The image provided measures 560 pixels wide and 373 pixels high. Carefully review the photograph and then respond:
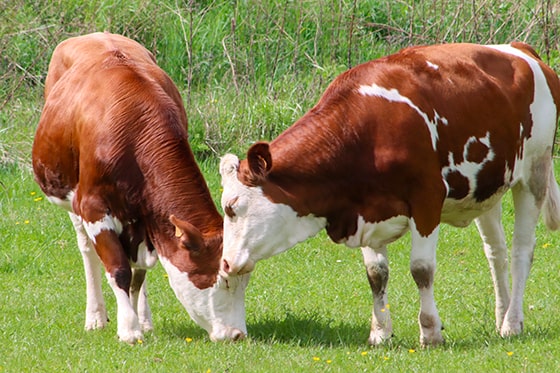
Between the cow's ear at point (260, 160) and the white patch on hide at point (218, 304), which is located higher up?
the cow's ear at point (260, 160)

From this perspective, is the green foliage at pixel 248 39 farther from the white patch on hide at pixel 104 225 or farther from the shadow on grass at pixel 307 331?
the white patch on hide at pixel 104 225

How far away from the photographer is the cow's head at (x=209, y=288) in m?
7.32

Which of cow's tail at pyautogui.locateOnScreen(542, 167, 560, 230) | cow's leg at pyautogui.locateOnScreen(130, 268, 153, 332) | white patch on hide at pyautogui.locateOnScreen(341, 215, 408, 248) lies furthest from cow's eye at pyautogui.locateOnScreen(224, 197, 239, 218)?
cow's tail at pyautogui.locateOnScreen(542, 167, 560, 230)

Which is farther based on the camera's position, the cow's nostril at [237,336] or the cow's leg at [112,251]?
the cow's leg at [112,251]

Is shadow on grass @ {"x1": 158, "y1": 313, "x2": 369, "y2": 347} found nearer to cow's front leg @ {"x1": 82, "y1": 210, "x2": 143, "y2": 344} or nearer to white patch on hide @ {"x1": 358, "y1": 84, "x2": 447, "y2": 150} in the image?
cow's front leg @ {"x1": 82, "y1": 210, "x2": 143, "y2": 344}

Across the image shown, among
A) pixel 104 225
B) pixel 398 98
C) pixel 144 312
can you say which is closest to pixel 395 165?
pixel 398 98

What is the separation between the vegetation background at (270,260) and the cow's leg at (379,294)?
134mm

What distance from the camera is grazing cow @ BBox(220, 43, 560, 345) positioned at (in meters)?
6.96

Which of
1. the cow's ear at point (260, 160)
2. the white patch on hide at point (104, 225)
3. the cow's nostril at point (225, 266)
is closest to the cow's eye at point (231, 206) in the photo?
the cow's ear at point (260, 160)

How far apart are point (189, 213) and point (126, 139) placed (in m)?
0.65

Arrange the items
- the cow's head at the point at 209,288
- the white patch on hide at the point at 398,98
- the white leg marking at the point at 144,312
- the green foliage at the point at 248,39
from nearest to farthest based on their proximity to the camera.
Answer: the white patch on hide at the point at 398,98 < the cow's head at the point at 209,288 < the white leg marking at the point at 144,312 < the green foliage at the point at 248,39

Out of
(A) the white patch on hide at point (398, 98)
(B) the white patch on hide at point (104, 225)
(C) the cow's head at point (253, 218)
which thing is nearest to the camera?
(C) the cow's head at point (253, 218)

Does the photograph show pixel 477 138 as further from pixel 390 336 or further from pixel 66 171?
pixel 66 171

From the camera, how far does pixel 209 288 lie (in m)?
7.37
